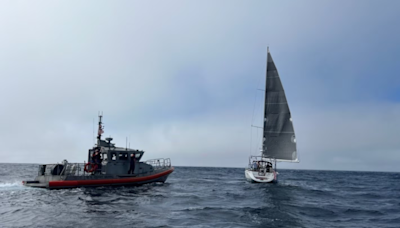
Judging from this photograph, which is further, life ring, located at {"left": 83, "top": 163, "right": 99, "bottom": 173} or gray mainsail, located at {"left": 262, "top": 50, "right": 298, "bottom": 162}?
gray mainsail, located at {"left": 262, "top": 50, "right": 298, "bottom": 162}

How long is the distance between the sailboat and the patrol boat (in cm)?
1264

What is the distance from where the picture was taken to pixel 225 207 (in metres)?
20.0

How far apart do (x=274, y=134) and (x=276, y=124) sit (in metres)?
1.29

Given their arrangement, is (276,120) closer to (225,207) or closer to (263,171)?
(263,171)

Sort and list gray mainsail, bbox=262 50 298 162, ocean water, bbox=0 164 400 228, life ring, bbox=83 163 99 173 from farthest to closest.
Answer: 1. gray mainsail, bbox=262 50 298 162
2. life ring, bbox=83 163 99 173
3. ocean water, bbox=0 164 400 228

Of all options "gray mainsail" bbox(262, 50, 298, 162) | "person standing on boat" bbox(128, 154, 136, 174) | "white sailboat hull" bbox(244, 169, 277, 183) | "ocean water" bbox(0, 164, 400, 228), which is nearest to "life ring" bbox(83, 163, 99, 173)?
"person standing on boat" bbox(128, 154, 136, 174)

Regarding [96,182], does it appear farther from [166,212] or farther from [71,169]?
[166,212]

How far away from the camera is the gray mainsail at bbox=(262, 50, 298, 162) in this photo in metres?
36.1

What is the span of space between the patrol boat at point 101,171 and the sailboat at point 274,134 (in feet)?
41.5

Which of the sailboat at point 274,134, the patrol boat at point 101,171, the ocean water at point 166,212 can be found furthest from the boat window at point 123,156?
the sailboat at point 274,134

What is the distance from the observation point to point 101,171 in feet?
97.1

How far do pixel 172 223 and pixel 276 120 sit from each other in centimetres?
2515

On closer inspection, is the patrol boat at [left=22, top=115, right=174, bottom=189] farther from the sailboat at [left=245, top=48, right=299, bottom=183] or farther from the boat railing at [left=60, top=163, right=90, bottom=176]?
the sailboat at [left=245, top=48, right=299, bottom=183]

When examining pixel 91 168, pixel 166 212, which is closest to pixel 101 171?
pixel 91 168
